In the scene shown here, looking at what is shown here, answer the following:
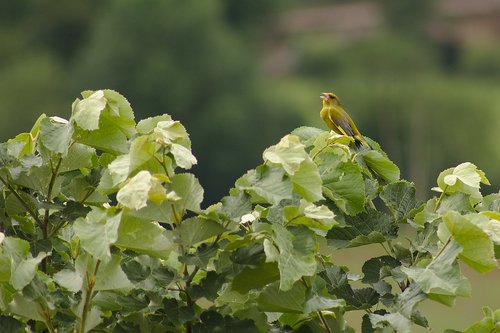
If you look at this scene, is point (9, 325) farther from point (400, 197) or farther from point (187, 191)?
point (400, 197)

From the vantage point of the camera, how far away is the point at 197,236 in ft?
5.80

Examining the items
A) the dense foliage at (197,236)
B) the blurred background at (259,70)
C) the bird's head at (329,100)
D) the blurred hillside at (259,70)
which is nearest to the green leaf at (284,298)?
the dense foliage at (197,236)

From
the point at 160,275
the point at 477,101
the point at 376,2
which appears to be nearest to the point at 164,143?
the point at 160,275

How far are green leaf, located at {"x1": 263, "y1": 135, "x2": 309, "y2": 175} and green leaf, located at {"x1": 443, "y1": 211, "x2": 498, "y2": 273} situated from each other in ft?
0.64

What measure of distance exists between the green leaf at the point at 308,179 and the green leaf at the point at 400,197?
0.24m

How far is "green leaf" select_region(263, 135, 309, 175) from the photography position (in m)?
1.76

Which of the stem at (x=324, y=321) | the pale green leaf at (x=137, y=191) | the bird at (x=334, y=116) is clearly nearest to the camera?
the pale green leaf at (x=137, y=191)

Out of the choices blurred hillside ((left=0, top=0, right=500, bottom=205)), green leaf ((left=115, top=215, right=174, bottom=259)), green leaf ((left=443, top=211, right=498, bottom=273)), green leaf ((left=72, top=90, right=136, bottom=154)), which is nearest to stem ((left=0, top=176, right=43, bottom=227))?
green leaf ((left=72, top=90, right=136, bottom=154))

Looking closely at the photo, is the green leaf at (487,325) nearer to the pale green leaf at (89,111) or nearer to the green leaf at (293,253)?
the green leaf at (293,253)

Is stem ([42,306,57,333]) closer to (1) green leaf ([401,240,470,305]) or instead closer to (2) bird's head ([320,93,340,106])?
(1) green leaf ([401,240,470,305])

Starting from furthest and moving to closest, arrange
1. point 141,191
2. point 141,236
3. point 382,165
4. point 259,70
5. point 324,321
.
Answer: point 259,70
point 382,165
point 324,321
point 141,236
point 141,191

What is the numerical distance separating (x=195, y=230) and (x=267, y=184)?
11 cm

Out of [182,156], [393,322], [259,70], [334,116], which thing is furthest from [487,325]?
[259,70]

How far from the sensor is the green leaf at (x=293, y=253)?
5.63 ft
